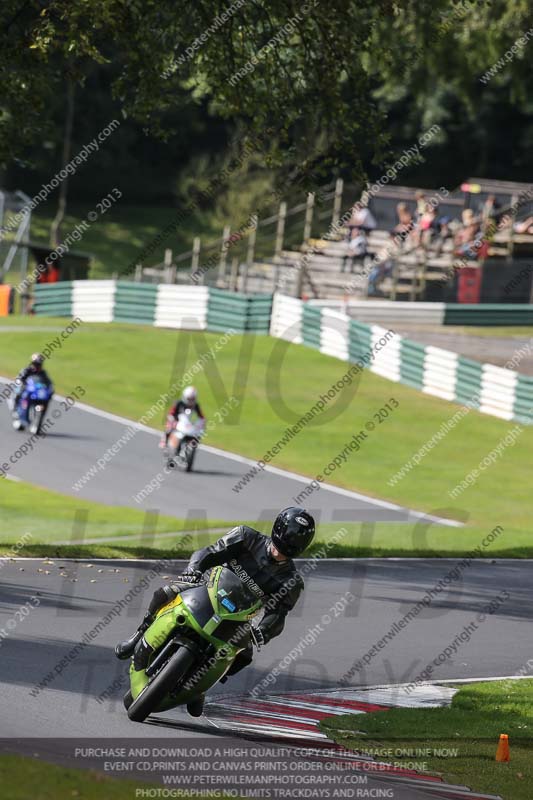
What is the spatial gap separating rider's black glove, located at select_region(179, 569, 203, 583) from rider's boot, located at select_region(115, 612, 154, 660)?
1.30 ft

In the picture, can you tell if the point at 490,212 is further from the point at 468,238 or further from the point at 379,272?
the point at 379,272

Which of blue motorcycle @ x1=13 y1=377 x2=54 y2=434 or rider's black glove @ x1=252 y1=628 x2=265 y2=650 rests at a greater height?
rider's black glove @ x1=252 y1=628 x2=265 y2=650

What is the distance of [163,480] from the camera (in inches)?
886

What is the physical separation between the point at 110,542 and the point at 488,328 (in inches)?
981

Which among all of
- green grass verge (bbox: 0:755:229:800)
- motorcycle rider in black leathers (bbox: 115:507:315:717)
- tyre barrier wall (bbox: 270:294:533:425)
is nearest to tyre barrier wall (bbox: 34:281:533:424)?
tyre barrier wall (bbox: 270:294:533:425)

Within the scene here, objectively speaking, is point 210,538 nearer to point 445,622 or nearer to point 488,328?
point 445,622

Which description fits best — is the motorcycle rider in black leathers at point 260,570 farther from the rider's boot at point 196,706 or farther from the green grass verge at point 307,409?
the green grass verge at point 307,409

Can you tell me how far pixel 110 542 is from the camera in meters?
16.4

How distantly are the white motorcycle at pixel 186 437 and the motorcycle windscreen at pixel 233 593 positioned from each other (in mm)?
15021

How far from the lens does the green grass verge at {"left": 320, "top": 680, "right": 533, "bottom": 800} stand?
8.05 m

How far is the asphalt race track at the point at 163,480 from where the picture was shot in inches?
821

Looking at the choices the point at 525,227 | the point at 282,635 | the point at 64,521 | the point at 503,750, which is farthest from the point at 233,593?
the point at 525,227

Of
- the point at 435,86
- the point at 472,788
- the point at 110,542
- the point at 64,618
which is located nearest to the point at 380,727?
the point at 472,788

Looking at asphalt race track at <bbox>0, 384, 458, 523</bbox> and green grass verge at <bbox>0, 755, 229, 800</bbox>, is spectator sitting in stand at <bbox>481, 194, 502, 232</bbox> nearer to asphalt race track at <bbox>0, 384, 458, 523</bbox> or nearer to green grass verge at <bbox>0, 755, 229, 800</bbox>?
asphalt race track at <bbox>0, 384, 458, 523</bbox>
